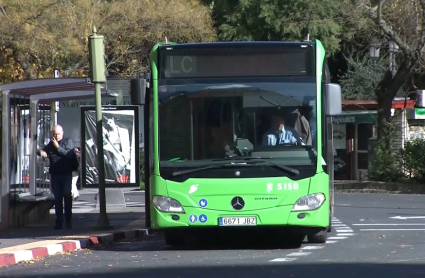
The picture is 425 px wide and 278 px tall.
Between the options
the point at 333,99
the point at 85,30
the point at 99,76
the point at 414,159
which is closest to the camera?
the point at 333,99

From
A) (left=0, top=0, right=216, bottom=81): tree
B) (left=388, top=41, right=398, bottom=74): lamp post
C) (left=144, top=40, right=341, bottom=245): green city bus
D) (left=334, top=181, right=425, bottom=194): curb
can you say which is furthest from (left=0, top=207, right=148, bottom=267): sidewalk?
(left=388, top=41, right=398, bottom=74): lamp post

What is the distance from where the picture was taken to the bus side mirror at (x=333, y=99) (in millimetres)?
12841

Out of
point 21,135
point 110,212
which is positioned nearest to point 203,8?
point 110,212

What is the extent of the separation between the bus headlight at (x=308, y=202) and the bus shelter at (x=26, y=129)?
4320 mm

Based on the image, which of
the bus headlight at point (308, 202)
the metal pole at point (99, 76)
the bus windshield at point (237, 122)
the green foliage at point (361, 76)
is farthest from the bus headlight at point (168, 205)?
the green foliage at point (361, 76)

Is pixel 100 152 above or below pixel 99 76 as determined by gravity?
below

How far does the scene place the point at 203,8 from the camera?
1462 inches

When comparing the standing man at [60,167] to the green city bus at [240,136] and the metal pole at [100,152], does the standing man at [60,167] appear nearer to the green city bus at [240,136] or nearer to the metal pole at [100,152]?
the metal pole at [100,152]

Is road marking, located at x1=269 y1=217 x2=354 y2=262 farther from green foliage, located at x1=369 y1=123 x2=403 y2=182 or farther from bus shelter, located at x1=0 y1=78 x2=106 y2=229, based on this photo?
green foliage, located at x1=369 y1=123 x2=403 y2=182

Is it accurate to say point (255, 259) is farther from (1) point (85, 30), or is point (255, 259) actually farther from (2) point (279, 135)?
(1) point (85, 30)

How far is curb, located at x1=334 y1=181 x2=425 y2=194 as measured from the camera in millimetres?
30969

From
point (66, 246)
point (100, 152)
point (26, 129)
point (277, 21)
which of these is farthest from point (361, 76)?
point (66, 246)

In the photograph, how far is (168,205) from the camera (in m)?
12.8

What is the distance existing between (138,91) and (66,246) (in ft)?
8.17
